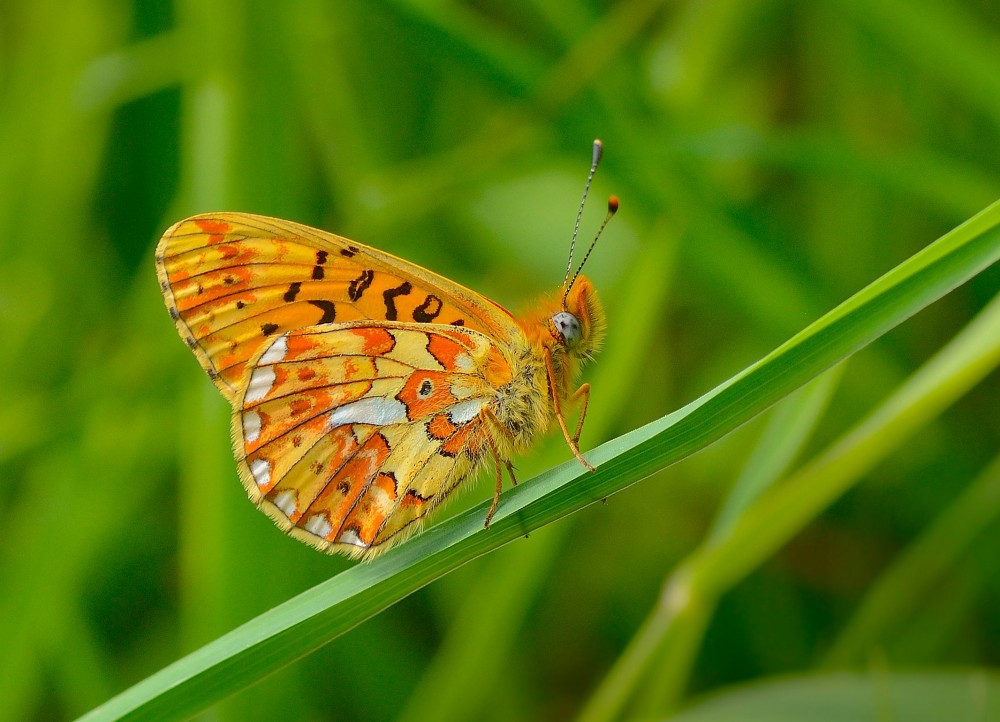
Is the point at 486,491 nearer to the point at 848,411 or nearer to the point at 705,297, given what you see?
the point at 705,297

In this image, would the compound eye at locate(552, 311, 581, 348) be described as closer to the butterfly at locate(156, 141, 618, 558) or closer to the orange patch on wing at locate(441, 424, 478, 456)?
the butterfly at locate(156, 141, 618, 558)

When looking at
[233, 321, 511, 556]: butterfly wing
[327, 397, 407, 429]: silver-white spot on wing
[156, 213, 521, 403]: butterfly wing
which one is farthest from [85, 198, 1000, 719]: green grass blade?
[156, 213, 521, 403]: butterfly wing

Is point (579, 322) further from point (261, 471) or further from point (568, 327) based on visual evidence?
point (261, 471)

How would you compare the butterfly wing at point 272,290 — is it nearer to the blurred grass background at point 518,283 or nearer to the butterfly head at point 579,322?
the butterfly head at point 579,322

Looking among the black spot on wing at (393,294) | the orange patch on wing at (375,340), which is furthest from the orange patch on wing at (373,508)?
the black spot on wing at (393,294)

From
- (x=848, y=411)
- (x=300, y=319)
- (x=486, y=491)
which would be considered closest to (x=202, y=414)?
(x=300, y=319)

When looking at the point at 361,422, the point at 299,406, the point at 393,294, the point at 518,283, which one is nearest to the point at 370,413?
the point at 361,422
